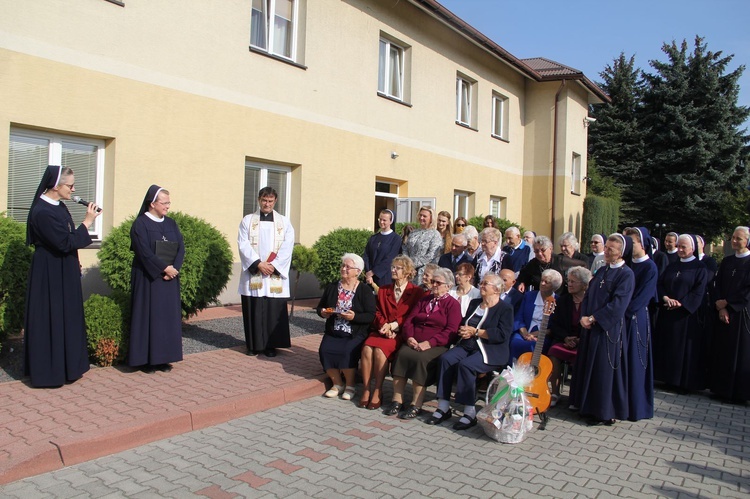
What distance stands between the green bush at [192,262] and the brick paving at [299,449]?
1.79 meters

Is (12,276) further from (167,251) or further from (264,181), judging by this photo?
(264,181)

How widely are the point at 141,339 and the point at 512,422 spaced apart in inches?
158

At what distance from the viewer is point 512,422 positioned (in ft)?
17.9

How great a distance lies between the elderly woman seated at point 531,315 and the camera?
6.99 metres

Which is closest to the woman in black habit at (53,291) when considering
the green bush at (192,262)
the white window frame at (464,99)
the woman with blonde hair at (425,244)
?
the green bush at (192,262)

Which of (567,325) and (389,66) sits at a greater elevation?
(389,66)

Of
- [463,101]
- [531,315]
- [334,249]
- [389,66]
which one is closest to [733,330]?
[531,315]

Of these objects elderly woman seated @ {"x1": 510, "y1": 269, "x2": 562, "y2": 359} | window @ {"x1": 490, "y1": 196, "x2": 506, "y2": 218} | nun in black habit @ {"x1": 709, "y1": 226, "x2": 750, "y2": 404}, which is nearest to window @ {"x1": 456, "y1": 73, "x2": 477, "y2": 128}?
window @ {"x1": 490, "y1": 196, "x2": 506, "y2": 218}

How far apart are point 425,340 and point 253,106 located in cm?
707

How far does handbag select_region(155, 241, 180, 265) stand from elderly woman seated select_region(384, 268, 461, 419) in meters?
2.76

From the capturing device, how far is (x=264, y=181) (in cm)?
1242

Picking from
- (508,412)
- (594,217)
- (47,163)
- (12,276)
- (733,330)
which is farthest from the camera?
(594,217)

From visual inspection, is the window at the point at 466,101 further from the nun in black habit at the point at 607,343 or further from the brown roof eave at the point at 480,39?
the nun in black habit at the point at 607,343

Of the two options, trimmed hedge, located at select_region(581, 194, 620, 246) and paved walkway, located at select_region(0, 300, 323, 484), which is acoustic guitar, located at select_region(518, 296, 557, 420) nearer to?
paved walkway, located at select_region(0, 300, 323, 484)
